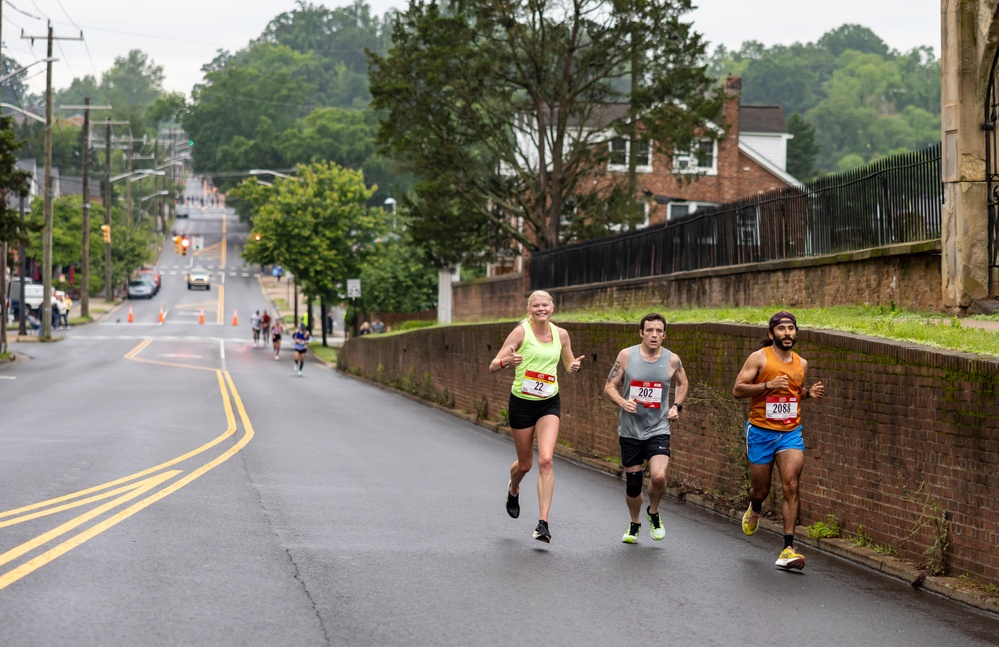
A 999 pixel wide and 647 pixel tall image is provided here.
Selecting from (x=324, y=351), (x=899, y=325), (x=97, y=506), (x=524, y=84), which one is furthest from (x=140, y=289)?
(x=899, y=325)

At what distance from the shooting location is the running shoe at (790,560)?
9.51m

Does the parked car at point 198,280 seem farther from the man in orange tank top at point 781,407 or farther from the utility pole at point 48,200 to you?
the man in orange tank top at point 781,407

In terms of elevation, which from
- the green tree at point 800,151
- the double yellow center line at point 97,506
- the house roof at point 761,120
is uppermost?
the green tree at point 800,151

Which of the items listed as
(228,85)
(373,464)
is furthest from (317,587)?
(228,85)

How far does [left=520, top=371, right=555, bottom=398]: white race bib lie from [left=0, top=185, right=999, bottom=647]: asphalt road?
46.4 inches

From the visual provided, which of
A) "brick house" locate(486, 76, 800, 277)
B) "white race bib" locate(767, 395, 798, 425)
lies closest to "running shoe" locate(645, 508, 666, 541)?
"white race bib" locate(767, 395, 798, 425)

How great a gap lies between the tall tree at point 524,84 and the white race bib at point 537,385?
24.2m

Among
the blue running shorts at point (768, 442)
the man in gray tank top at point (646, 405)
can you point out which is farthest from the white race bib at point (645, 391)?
the blue running shorts at point (768, 442)

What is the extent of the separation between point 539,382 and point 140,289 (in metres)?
93.2

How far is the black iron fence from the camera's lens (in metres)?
15.7

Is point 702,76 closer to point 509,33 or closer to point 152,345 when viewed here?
point 509,33

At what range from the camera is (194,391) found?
1202 inches

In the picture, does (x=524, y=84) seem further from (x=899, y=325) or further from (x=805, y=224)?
(x=899, y=325)

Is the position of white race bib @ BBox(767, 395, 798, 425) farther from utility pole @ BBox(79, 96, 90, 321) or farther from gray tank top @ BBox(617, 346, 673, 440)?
utility pole @ BBox(79, 96, 90, 321)
